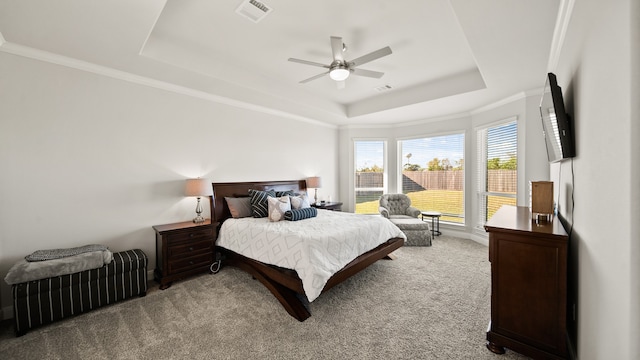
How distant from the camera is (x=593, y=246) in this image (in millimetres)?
1293

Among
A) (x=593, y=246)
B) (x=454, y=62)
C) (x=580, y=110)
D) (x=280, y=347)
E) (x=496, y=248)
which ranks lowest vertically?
(x=280, y=347)

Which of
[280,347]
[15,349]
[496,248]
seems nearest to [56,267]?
[15,349]

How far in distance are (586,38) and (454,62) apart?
219cm

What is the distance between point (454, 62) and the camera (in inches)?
134

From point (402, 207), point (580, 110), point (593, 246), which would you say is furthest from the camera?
point (402, 207)

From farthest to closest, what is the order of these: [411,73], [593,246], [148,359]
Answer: [411,73], [148,359], [593,246]

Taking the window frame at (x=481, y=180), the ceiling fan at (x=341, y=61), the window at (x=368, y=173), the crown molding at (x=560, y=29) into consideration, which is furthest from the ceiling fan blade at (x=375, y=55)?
the window at (x=368, y=173)

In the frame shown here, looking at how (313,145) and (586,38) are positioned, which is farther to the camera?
(313,145)

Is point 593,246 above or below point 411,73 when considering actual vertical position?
below

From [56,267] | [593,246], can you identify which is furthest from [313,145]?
[593,246]

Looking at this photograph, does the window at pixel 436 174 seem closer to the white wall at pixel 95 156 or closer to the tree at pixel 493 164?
the tree at pixel 493 164

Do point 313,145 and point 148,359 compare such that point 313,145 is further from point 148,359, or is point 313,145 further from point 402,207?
point 148,359

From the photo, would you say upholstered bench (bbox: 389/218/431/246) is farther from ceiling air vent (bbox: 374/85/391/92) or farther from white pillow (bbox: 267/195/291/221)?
ceiling air vent (bbox: 374/85/391/92)

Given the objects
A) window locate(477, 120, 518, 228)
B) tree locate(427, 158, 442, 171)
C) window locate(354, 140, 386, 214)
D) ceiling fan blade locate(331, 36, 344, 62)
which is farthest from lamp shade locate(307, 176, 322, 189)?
window locate(477, 120, 518, 228)
